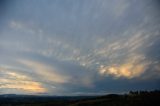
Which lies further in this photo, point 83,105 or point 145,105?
point 83,105

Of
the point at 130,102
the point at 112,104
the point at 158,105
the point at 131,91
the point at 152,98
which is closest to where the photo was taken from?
the point at 158,105

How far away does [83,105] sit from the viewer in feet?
297

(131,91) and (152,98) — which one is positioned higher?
(131,91)

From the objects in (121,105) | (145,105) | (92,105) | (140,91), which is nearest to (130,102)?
(121,105)

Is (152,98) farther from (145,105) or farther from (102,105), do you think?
(102,105)

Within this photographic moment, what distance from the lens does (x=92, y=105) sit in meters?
86.7

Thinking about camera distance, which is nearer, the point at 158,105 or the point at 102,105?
the point at 158,105

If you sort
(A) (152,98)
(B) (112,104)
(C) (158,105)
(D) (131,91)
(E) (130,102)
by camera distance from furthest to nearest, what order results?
1. (D) (131,91)
2. (B) (112,104)
3. (E) (130,102)
4. (A) (152,98)
5. (C) (158,105)

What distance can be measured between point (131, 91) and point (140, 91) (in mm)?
5844

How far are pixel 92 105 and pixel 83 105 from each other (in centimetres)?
480

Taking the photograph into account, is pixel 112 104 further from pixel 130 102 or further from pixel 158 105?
pixel 158 105

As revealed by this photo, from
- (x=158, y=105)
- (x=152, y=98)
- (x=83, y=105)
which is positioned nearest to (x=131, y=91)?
(x=83, y=105)

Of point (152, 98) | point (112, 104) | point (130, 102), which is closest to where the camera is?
point (152, 98)

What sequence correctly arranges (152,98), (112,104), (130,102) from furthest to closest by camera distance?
(112,104) → (130,102) → (152,98)
